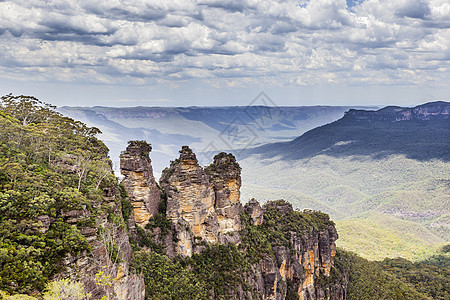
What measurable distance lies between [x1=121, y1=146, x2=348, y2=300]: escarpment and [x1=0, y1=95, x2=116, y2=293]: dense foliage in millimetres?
12152

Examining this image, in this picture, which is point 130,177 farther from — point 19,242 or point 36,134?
point 19,242

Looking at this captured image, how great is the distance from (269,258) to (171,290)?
20.2 metres

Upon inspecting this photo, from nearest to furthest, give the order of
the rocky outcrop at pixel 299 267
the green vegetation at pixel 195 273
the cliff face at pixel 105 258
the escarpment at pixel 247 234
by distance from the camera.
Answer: the cliff face at pixel 105 258 → the green vegetation at pixel 195 273 → the escarpment at pixel 247 234 → the rocky outcrop at pixel 299 267

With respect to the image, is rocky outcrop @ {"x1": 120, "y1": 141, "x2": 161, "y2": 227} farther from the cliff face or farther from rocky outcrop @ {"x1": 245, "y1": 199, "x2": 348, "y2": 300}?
rocky outcrop @ {"x1": 245, "y1": 199, "x2": 348, "y2": 300}

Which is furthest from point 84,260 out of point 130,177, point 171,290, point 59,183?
point 130,177

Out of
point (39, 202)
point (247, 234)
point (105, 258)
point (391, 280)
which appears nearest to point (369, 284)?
point (391, 280)

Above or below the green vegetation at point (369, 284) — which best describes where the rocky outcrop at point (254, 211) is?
above

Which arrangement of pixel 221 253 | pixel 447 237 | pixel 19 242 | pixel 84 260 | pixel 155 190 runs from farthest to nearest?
pixel 447 237 → pixel 221 253 → pixel 155 190 → pixel 84 260 → pixel 19 242

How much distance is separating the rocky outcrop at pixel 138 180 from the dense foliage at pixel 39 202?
504 cm

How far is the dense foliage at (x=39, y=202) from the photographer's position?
18.2 meters

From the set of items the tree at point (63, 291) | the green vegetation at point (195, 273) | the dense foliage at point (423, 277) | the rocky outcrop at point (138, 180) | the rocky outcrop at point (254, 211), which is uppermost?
the rocky outcrop at point (138, 180)

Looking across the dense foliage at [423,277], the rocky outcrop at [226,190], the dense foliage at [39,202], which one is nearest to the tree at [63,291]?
the dense foliage at [39,202]

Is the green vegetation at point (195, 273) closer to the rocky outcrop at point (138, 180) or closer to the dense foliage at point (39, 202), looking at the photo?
the rocky outcrop at point (138, 180)

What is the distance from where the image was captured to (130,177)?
38.0m
